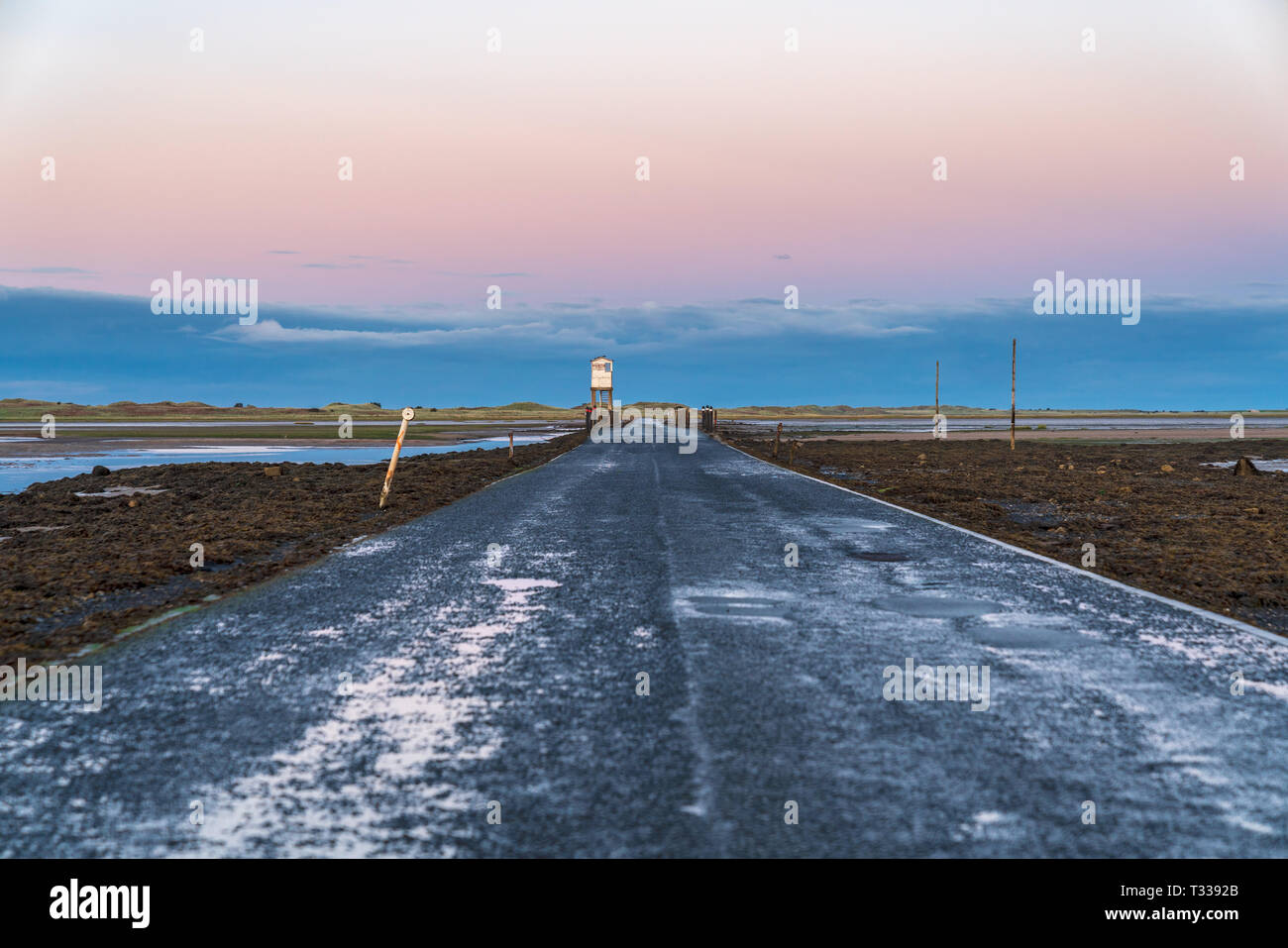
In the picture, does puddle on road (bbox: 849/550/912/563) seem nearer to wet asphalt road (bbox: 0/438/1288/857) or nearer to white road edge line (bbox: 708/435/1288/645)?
wet asphalt road (bbox: 0/438/1288/857)

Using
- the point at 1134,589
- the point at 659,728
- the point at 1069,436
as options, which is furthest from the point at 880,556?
the point at 1069,436

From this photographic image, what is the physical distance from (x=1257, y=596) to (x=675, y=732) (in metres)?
8.05

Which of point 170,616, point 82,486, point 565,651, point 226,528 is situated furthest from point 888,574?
point 82,486

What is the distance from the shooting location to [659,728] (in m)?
5.45

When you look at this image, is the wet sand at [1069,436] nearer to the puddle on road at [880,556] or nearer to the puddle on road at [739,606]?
the puddle on road at [880,556]

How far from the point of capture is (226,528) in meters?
15.9

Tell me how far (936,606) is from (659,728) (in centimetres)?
469

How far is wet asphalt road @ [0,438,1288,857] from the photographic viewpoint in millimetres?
4137

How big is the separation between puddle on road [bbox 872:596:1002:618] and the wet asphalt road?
0.05 m

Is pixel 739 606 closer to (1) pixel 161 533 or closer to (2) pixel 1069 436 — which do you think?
(1) pixel 161 533

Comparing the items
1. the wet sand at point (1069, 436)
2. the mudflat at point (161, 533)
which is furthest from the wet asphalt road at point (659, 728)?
the wet sand at point (1069, 436)

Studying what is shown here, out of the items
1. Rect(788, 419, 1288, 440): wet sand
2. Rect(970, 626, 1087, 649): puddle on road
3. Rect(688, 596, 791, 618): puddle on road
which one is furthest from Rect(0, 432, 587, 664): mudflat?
Rect(788, 419, 1288, 440): wet sand

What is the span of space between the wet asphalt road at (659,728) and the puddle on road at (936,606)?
47 mm
